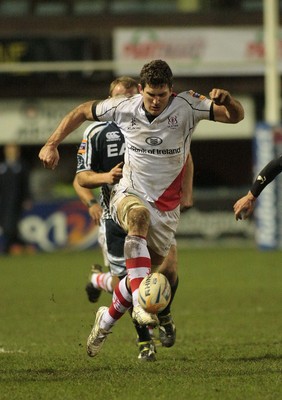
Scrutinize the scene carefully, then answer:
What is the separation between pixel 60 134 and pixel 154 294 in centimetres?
135

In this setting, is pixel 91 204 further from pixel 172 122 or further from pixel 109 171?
pixel 172 122

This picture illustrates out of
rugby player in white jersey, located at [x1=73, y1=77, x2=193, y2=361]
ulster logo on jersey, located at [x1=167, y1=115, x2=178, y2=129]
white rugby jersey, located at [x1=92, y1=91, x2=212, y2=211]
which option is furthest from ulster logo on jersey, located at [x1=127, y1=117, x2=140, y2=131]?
rugby player in white jersey, located at [x1=73, y1=77, x2=193, y2=361]

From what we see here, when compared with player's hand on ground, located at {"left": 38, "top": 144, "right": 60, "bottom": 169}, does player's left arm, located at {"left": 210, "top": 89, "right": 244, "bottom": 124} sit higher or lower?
higher

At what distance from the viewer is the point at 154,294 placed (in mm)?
7453

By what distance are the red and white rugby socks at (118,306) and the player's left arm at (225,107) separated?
130 centimetres

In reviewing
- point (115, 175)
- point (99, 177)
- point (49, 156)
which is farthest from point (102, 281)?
point (49, 156)

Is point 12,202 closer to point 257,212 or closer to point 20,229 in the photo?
point 20,229

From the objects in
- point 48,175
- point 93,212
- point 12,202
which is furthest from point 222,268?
point 48,175

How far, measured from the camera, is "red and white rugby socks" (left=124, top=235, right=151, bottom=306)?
7781 mm

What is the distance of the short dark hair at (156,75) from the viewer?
306 inches

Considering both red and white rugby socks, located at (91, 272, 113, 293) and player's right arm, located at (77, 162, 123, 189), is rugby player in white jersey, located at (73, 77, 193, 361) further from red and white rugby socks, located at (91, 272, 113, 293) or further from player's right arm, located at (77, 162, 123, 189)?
red and white rugby socks, located at (91, 272, 113, 293)

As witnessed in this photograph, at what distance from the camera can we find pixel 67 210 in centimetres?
2189

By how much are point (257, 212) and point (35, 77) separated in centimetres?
731

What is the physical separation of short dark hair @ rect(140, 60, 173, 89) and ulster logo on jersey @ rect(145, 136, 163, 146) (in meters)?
0.40
